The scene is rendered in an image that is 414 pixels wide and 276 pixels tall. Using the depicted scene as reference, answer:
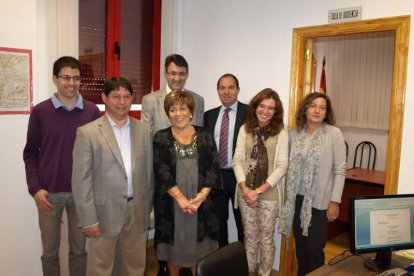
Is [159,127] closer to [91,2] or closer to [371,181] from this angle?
[91,2]

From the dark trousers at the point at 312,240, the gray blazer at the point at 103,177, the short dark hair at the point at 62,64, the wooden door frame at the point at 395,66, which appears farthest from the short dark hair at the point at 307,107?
the short dark hair at the point at 62,64

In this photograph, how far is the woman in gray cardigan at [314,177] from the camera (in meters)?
2.49

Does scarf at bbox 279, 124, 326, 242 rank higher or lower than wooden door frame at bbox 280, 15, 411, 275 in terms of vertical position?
lower

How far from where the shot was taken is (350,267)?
1715 mm

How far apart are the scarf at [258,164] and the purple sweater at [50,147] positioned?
4.10 feet

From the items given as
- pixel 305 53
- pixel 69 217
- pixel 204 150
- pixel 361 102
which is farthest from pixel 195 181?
pixel 361 102

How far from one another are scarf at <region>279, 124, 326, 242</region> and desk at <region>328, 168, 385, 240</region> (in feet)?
6.37

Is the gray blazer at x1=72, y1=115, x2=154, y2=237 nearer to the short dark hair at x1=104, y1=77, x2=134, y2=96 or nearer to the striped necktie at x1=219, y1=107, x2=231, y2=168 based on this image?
the short dark hair at x1=104, y1=77, x2=134, y2=96

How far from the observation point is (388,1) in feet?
8.30

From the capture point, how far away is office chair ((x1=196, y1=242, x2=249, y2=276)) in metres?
1.40

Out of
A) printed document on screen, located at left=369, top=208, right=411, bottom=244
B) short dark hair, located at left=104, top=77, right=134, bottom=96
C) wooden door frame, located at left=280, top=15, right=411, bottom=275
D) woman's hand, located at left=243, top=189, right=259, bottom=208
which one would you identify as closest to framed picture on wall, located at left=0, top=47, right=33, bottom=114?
short dark hair, located at left=104, top=77, right=134, bottom=96

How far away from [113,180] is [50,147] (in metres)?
0.56

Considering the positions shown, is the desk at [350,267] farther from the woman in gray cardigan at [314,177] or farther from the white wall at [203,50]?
the white wall at [203,50]

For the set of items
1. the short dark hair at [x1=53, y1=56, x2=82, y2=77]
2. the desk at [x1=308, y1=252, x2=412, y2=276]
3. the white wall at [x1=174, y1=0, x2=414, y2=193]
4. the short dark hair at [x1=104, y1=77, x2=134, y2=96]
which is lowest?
the desk at [x1=308, y1=252, x2=412, y2=276]
